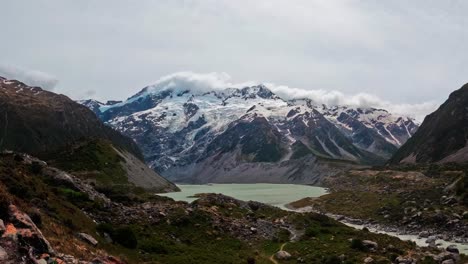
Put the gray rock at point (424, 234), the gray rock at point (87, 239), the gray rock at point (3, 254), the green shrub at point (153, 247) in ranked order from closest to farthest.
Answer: the gray rock at point (3, 254)
the gray rock at point (87, 239)
the green shrub at point (153, 247)
the gray rock at point (424, 234)

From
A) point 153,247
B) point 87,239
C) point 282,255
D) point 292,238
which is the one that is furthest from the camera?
point 292,238

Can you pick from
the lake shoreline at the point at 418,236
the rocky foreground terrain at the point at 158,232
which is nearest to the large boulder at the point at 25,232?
the rocky foreground terrain at the point at 158,232

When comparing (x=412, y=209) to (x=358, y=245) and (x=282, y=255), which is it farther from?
(x=282, y=255)

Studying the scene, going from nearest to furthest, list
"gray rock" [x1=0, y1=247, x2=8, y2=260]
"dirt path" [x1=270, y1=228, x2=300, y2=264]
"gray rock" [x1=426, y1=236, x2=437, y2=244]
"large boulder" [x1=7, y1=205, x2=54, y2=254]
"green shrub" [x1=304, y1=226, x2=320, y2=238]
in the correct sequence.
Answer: "gray rock" [x1=0, y1=247, x2=8, y2=260]
"large boulder" [x1=7, y1=205, x2=54, y2=254]
"dirt path" [x1=270, y1=228, x2=300, y2=264]
"green shrub" [x1=304, y1=226, x2=320, y2=238]
"gray rock" [x1=426, y1=236, x2=437, y2=244]

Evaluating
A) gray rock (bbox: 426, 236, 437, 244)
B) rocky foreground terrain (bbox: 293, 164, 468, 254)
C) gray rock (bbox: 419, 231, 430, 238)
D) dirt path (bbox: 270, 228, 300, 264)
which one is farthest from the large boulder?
gray rock (bbox: 419, 231, 430, 238)

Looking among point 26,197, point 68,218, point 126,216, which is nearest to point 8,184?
point 26,197

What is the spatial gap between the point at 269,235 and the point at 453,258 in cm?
2575

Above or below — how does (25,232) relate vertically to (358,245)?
above

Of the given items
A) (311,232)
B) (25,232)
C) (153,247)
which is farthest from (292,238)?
(25,232)

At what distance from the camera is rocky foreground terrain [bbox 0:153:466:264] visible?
3481cm

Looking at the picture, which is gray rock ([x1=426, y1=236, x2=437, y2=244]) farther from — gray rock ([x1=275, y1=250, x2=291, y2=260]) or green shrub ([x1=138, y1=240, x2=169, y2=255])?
green shrub ([x1=138, y1=240, x2=169, y2=255])

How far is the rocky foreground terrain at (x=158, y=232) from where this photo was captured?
3481cm

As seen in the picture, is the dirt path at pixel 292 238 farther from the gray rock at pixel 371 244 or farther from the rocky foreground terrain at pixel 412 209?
the rocky foreground terrain at pixel 412 209

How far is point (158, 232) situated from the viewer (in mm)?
63375
